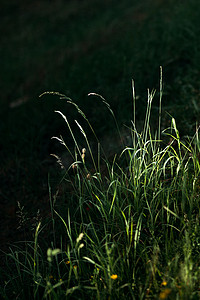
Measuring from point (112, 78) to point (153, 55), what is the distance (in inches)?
24.7

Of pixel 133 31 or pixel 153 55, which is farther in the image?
pixel 133 31

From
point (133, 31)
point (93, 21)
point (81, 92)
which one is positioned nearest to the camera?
point (81, 92)

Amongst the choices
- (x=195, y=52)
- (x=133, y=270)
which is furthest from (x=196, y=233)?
(x=195, y=52)

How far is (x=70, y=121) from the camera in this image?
15.1ft

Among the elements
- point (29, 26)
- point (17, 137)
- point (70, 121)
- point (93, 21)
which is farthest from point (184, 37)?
point (29, 26)

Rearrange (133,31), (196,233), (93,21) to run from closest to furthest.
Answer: (196,233), (133,31), (93,21)

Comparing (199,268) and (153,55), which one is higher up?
(153,55)

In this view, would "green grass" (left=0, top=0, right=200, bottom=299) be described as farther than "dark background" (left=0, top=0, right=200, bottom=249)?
No

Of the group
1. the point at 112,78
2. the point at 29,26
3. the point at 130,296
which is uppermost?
the point at 29,26

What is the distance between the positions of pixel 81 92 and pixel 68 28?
17.3 feet

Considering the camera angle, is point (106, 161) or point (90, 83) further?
point (90, 83)

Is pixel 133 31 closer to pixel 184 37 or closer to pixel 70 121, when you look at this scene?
pixel 184 37

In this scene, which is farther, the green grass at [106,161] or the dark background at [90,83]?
the dark background at [90,83]

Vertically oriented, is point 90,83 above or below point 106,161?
above
